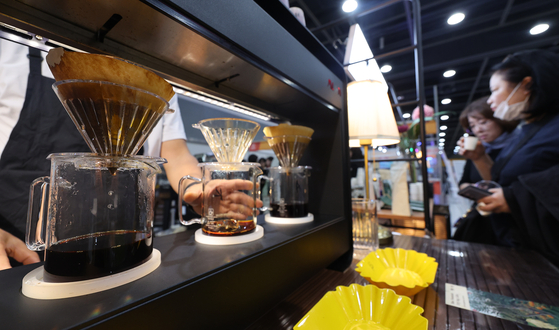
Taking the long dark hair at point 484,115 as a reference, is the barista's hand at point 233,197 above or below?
below

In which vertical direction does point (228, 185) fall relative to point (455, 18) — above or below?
below

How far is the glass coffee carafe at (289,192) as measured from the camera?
0.86 metres

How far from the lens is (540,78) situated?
5.87 ft

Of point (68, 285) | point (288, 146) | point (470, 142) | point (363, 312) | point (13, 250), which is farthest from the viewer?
point (470, 142)

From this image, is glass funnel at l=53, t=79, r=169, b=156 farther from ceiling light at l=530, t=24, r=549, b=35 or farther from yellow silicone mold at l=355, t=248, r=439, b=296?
ceiling light at l=530, t=24, r=549, b=35

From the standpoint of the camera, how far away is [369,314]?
1.78 feet

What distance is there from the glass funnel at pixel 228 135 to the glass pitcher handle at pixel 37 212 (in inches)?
14.6

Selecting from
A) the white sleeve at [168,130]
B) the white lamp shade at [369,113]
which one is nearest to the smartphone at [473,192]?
the white lamp shade at [369,113]

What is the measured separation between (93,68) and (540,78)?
8.88ft

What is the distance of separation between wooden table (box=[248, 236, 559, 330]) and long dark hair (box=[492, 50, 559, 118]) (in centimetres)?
135

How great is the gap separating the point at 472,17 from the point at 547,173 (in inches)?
113

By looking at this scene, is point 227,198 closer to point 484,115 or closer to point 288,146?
point 288,146

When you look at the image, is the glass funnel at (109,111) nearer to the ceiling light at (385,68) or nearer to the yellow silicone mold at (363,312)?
the yellow silicone mold at (363,312)

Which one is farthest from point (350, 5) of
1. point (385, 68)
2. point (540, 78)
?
point (385, 68)
